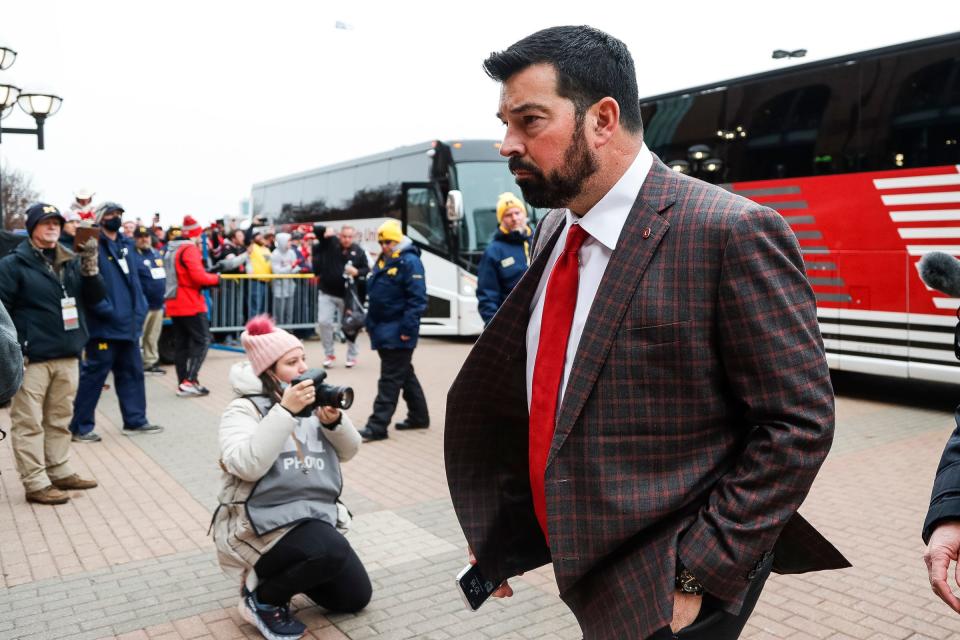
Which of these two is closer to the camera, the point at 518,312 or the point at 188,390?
the point at 518,312

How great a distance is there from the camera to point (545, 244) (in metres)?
2.21

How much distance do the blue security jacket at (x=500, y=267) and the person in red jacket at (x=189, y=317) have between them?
174 inches

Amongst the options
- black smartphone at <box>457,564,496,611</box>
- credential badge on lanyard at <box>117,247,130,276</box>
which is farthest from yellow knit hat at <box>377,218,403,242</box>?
black smartphone at <box>457,564,496,611</box>

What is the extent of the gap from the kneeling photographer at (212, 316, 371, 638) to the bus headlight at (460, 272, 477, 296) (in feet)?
37.8

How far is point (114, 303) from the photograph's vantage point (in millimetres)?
7598

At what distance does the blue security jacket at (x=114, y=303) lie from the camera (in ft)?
24.5

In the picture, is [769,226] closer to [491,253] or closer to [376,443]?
[491,253]

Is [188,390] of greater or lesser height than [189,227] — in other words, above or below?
below

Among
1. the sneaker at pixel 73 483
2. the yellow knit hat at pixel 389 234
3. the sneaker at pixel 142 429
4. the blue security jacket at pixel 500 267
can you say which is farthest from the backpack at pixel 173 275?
the blue security jacket at pixel 500 267

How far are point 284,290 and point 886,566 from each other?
12.7 m

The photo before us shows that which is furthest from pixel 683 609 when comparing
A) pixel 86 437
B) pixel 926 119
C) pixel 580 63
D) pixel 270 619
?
pixel 926 119

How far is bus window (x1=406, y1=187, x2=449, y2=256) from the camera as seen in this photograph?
16.1 m

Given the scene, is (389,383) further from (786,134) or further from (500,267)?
(786,134)

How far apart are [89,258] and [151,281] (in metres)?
4.42
